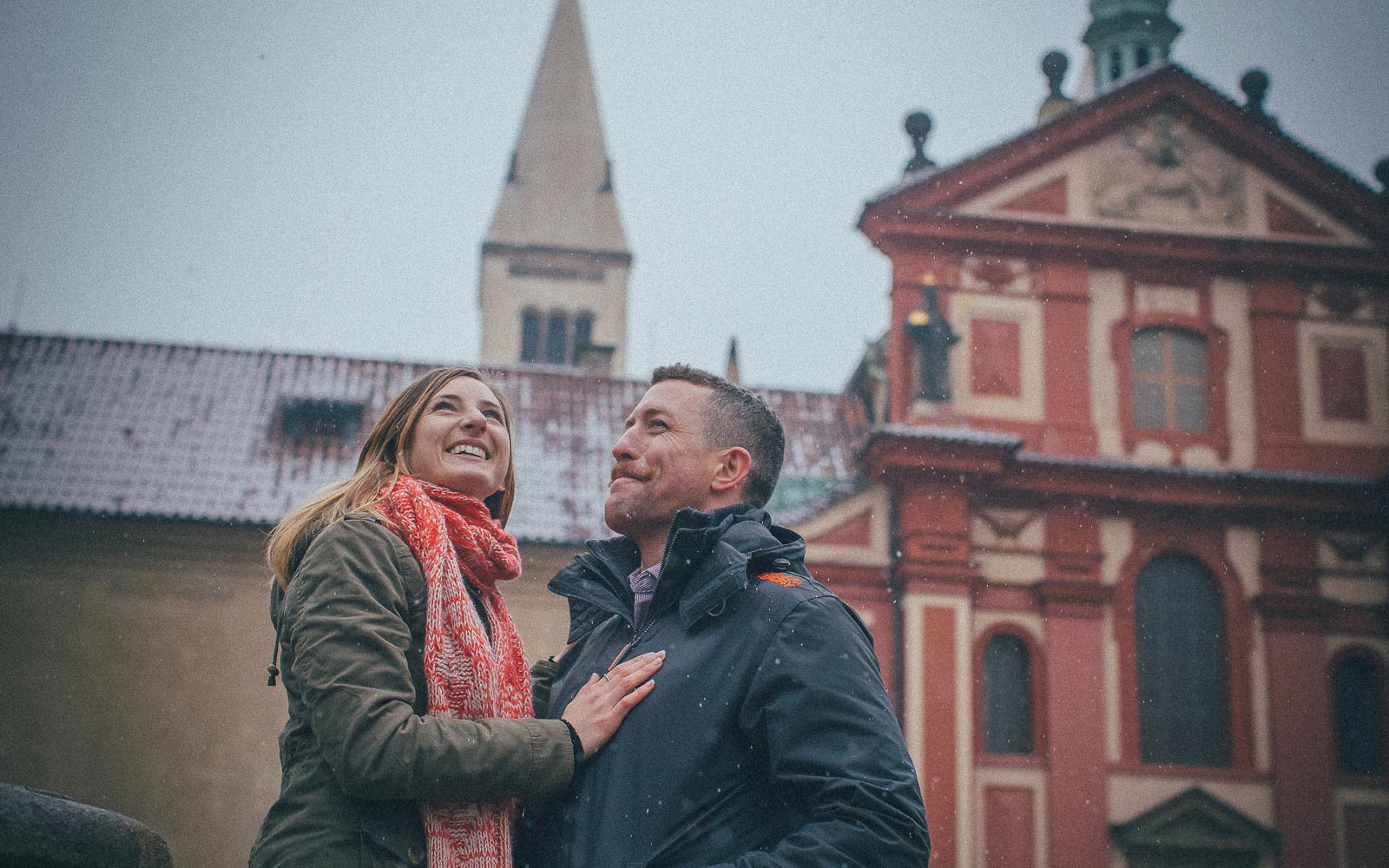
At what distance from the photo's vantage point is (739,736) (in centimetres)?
278

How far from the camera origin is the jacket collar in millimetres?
2867

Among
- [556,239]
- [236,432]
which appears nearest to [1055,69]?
[236,432]

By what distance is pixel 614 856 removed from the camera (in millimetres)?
2605

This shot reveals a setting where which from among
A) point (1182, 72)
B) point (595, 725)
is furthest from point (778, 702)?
point (1182, 72)

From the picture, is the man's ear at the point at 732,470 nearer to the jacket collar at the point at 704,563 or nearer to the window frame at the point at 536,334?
the jacket collar at the point at 704,563

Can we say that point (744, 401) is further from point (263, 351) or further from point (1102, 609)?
point (263, 351)

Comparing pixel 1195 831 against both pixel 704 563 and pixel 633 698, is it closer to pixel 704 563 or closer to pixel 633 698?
pixel 704 563

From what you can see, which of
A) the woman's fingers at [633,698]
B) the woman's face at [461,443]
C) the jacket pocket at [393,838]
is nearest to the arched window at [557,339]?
the woman's face at [461,443]

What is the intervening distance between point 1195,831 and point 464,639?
13.2 m

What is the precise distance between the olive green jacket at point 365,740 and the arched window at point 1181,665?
13271mm

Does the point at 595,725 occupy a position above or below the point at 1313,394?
below

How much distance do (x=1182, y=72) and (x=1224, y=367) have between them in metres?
4.26

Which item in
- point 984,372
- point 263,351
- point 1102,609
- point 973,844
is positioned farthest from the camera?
point 263,351

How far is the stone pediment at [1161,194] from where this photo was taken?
16344 mm
